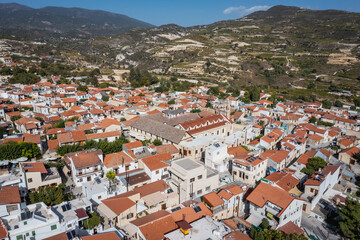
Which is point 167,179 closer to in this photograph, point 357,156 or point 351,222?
point 351,222

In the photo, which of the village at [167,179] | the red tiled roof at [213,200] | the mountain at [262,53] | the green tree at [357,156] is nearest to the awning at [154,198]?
the village at [167,179]

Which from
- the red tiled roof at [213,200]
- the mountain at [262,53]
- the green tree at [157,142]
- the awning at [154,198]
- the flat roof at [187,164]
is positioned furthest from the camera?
the mountain at [262,53]

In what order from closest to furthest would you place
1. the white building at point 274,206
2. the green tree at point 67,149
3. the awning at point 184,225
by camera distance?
the awning at point 184,225 → the white building at point 274,206 → the green tree at point 67,149

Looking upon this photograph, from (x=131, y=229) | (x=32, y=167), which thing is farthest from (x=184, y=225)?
(x=32, y=167)

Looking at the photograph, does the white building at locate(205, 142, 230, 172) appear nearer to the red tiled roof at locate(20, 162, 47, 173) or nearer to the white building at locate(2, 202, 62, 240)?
the white building at locate(2, 202, 62, 240)

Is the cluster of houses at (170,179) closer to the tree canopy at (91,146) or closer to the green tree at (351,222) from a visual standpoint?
the tree canopy at (91,146)

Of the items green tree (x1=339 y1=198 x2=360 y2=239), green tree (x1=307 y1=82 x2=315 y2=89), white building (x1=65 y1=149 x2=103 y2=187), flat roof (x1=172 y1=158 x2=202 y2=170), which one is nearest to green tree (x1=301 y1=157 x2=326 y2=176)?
green tree (x1=339 y1=198 x2=360 y2=239)
